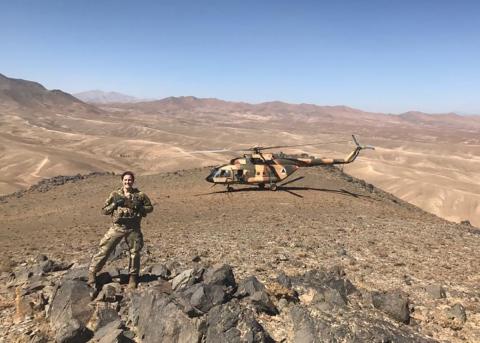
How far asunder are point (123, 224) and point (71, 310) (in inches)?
78.4

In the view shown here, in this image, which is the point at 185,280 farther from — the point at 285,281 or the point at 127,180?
the point at 127,180

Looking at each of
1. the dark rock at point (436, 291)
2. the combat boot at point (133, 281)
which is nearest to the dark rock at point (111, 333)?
the combat boot at point (133, 281)

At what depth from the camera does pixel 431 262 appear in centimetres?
1339

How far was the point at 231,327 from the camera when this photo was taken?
7.09 m

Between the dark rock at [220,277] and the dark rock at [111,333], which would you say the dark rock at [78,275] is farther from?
the dark rock at [220,277]

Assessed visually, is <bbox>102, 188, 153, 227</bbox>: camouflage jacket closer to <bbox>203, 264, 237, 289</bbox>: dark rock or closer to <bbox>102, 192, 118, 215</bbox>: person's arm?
<bbox>102, 192, 118, 215</bbox>: person's arm

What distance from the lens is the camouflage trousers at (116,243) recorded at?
29.2 feet

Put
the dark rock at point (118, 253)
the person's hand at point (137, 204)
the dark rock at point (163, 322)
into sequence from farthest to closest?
the dark rock at point (118, 253), the person's hand at point (137, 204), the dark rock at point (163, 322)

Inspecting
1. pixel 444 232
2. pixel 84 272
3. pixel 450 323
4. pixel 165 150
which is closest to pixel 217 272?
pixel 84 272

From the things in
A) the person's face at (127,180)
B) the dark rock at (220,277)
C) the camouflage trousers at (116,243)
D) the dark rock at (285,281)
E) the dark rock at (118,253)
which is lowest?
the dark rock at (118,253)

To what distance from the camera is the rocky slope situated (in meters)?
7.54

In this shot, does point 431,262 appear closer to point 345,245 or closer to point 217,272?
point 345,245

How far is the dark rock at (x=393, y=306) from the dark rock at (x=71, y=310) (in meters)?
6.22

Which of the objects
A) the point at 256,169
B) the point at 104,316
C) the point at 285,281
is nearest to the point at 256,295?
the point at 285,281
